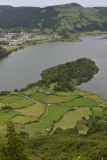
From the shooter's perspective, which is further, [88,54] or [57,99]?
[88,54]

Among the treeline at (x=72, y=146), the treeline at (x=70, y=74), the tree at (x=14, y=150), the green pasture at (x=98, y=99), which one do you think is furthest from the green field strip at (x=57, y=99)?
the tree at (x=14, y=150)

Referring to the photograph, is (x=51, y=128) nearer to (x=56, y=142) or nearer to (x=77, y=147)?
(x=56, y=142)

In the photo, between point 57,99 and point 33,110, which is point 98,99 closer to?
point 57,99

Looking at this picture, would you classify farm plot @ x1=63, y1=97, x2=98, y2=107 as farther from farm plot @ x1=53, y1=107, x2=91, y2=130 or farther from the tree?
the tree

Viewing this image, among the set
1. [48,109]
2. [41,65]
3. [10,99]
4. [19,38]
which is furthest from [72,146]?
[19,38]

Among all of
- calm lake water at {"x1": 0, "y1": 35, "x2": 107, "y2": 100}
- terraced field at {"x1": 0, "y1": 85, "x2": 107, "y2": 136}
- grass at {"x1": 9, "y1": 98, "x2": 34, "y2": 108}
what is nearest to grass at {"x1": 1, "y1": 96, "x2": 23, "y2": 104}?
terraced field at {"x1": 0, "y1": 85, "x2": 107, "y2": 136}

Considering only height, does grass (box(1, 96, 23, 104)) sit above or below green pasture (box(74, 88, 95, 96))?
below

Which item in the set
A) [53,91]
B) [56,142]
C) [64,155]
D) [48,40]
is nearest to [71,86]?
[53,91]
